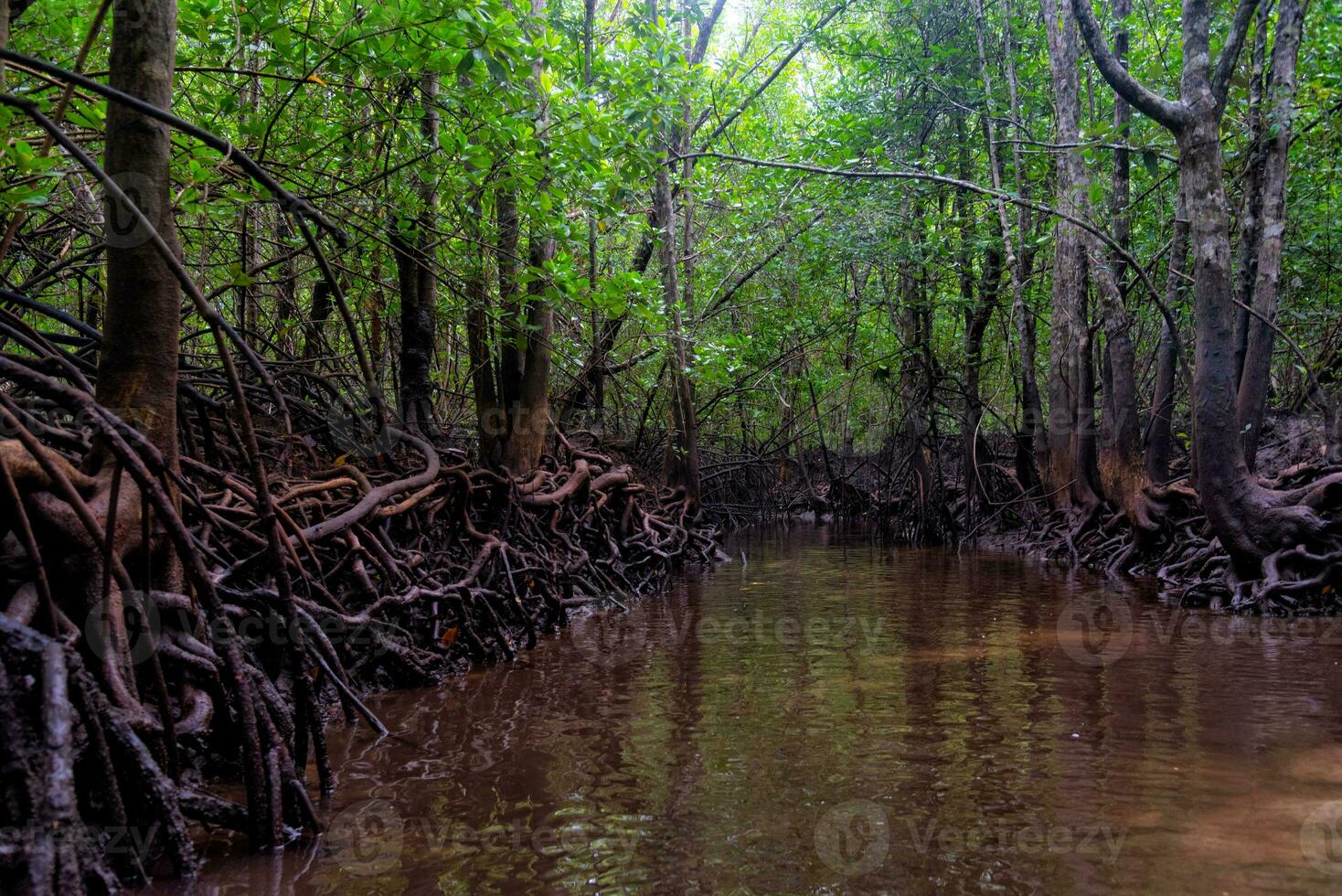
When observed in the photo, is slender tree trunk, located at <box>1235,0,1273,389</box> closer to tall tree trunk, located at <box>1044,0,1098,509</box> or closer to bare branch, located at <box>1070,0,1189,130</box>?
tall tree trunk, located at <box>1044,0,1098,509</box>

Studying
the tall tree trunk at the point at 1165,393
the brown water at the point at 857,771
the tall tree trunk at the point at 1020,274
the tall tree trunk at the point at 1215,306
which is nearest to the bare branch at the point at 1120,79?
the tall tree trunk at the point at 1215,306

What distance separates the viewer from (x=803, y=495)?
63.0 feet

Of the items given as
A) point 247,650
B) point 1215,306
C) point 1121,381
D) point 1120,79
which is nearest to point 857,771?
point 247,650

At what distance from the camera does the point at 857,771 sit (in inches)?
113

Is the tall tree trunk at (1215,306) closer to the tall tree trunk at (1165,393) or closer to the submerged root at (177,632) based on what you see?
the tall tree trunk at (1165,393)

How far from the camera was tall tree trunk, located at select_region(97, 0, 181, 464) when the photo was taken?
8.22 feet

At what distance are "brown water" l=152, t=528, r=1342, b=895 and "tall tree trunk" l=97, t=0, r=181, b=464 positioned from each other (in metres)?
1.25

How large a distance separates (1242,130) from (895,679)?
21.0ft

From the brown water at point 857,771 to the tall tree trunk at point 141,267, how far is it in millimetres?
1251

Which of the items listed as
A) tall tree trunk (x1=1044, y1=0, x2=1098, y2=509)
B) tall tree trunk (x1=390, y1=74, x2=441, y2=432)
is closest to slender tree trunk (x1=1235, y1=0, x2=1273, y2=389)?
tall tree trunk (x1=1044, y1=0, x2=1098, y2=509)

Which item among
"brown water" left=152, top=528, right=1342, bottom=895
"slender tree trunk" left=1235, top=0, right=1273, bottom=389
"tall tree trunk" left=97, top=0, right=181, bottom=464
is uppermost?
"slender tree trunk" left=1235, top=0, right=1273, bottom=389

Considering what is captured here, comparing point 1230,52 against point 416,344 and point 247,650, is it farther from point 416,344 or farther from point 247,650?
point 247,650

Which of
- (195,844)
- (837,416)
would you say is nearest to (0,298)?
(195,844)

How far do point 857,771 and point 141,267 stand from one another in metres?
2.68
